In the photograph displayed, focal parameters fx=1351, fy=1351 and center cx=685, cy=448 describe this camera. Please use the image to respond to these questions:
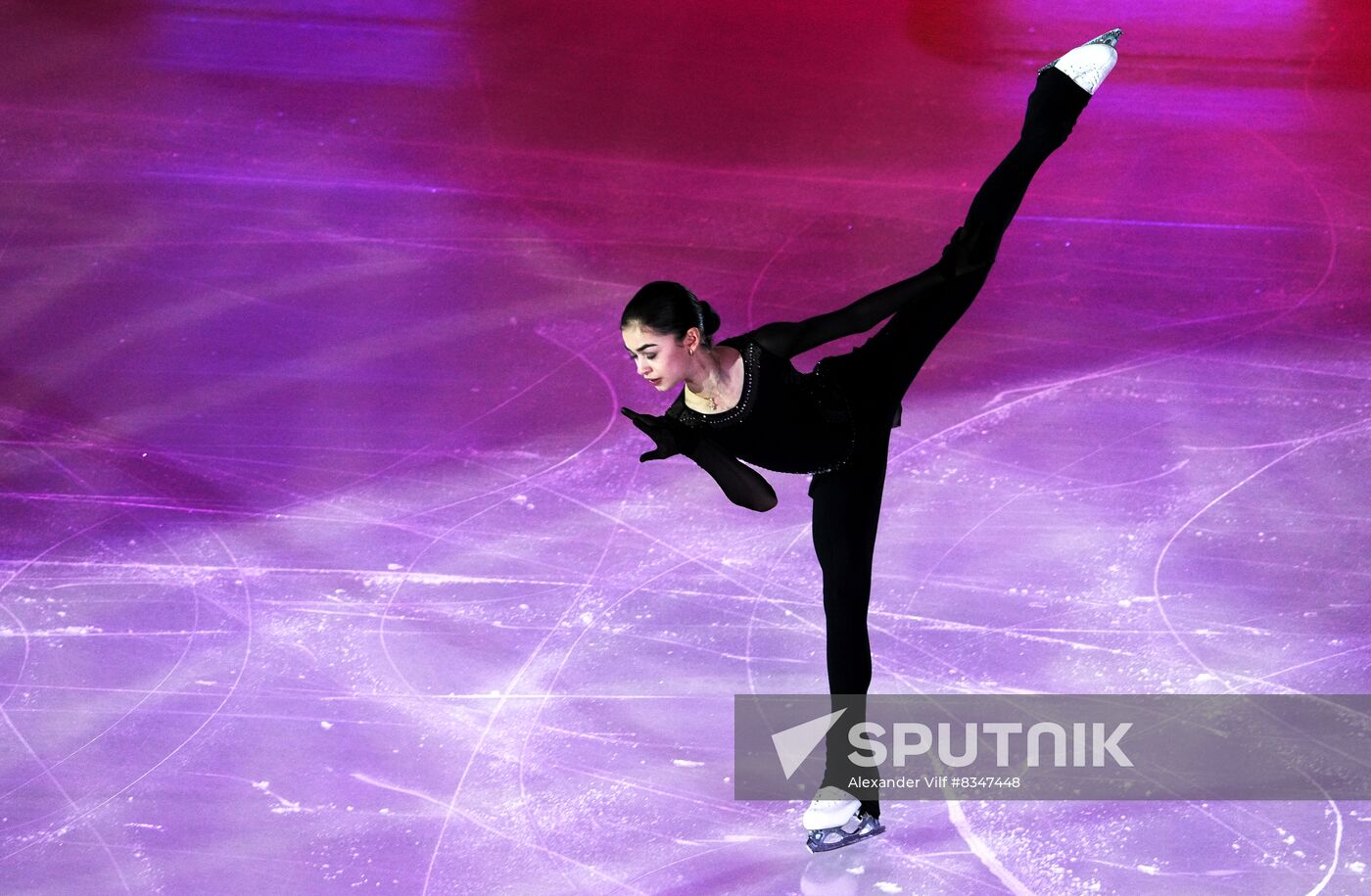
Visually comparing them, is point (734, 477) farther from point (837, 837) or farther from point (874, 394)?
point (837, 837)

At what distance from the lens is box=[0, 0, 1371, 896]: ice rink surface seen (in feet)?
10.8

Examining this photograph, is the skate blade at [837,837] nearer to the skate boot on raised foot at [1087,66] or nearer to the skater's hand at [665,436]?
the skater's hand at [665,436]

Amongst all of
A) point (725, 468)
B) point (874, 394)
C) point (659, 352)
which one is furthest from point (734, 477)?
point (874, 394)

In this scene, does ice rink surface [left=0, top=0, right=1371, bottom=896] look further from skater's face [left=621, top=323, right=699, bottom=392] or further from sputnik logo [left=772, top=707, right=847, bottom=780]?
skater's face [left=621, top=323, right=699, bottom=392]

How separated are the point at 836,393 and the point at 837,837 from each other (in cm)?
104

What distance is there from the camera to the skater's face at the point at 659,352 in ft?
9.05

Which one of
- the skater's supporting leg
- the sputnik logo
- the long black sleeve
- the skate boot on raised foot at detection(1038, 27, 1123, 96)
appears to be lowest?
the sputnik logo

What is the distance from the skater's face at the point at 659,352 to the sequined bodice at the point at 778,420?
0.15m

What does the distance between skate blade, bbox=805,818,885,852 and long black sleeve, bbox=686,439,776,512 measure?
0.83 metres

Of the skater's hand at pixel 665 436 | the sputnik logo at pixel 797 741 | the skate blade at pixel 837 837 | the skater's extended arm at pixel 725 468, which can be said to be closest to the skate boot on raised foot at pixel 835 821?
the skate blade at pixel 837 837

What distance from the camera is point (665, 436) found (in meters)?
2.78

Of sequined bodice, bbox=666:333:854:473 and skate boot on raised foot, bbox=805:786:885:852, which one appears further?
skate boot on raised foot, bbox=805:786:885:852

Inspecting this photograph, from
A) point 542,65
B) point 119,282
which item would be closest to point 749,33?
point 542,65

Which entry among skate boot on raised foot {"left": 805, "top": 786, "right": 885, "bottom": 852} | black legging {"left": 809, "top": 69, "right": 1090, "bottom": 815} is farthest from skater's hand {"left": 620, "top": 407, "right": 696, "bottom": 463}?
skate boot on raised foot {"left": 805, "top": 786, "right": 885, "bottom": 852}
